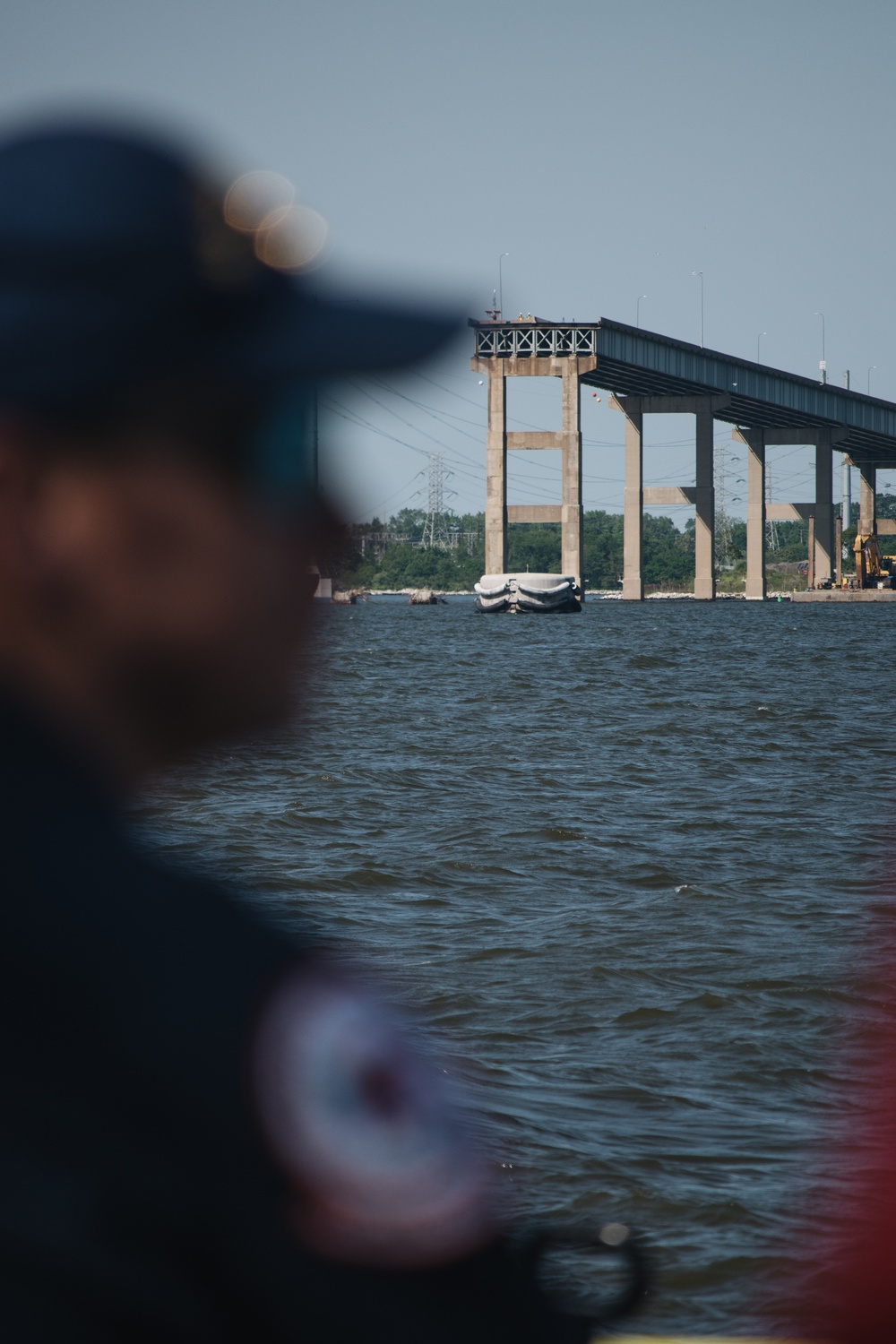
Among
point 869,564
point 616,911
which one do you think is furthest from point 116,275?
point 869,564

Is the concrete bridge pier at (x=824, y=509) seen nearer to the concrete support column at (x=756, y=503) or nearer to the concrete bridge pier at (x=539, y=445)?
the concrete support column at (x=756, y=503)

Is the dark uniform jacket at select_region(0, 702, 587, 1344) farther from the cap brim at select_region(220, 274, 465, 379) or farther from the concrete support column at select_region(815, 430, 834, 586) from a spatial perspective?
the concrete support column at select_region(815, 430, 834, 586)

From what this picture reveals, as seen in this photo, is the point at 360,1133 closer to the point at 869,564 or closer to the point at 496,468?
the point at 496,468

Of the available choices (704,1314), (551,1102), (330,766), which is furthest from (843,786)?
(704,1314)

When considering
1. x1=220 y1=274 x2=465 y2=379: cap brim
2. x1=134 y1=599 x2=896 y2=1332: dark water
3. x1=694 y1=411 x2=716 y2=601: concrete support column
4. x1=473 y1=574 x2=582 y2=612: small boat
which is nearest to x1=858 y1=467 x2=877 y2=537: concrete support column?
x1=694 y1=411 x2=716 y2=601: concrete support column

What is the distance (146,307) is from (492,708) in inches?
1217

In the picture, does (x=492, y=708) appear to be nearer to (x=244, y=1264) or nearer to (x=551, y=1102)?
(x=551, y=1102)

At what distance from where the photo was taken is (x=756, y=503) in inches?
4855

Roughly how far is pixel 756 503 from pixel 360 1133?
125 meters

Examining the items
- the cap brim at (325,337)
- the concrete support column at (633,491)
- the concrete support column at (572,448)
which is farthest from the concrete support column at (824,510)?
the cap brim at (325,337)

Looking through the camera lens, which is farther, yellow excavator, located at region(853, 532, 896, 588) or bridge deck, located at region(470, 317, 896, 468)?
yellow excavator, located at region(853, 532, 896, 588)

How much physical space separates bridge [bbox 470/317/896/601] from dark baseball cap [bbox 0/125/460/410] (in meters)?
85.1

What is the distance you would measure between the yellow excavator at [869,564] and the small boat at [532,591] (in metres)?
35.0

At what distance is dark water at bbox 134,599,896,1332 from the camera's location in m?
5.73
